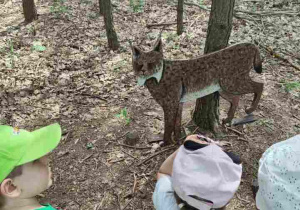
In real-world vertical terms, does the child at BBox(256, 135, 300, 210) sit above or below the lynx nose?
below

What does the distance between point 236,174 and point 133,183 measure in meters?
1.87

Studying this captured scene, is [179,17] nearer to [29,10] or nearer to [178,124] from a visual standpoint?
[178,124]

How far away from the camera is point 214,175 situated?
70.0 inches

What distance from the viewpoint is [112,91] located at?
16.6ft

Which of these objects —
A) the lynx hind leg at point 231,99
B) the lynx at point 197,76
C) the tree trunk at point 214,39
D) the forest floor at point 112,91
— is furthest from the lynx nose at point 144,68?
the forest floor at point 112,91

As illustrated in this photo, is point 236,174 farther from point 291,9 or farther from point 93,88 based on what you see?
point 291,9

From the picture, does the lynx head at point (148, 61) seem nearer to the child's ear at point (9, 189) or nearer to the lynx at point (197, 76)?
the lynx at point (197, 76)

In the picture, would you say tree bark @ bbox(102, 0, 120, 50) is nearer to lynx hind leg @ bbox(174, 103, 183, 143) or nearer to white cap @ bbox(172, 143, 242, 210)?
lynx hind leg @ bbox(174, 103, 183, 143)

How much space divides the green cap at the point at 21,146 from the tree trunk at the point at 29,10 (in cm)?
576

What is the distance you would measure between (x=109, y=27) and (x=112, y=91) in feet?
5.06

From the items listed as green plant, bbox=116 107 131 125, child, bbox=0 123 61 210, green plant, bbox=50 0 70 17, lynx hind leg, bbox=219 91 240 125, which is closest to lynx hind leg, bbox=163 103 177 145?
lynx hind leg, bbox=219 91 240 125

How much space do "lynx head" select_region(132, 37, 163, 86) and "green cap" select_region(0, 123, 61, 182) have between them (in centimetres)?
149

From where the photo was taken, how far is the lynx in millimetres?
3275

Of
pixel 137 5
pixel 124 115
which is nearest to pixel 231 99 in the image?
pixel 124 115
